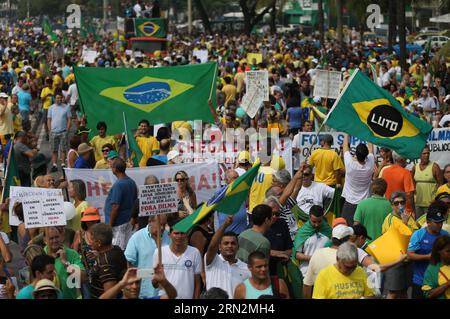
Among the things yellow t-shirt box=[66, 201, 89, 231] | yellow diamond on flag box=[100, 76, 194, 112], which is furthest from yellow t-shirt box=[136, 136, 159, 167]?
yellow t-shirt box=[66, 201, 89, 231]

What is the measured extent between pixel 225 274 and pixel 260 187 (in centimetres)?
341

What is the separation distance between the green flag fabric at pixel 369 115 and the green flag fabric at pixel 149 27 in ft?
107

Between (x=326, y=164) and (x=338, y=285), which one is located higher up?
(x=338, y=285)

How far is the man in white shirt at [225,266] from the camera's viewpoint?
8.39 m

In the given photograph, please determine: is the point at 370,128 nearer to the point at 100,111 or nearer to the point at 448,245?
the point at 448,245

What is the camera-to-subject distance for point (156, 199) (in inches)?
338

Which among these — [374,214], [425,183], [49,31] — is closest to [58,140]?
[425,183]

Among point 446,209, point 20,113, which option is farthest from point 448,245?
point 20,113

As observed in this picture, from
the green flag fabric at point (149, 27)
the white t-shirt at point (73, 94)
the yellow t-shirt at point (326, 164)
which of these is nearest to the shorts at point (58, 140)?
the white t-shirt at point (73, 94)

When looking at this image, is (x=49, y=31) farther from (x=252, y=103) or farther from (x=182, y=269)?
(x=182, y=269)

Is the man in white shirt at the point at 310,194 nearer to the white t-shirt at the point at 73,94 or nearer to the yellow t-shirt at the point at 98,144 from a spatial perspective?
the yellow t-shirt at the point at 98,144

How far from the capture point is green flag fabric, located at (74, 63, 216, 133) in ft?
51.3

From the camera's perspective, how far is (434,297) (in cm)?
842

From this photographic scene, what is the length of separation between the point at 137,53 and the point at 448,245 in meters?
32.2
